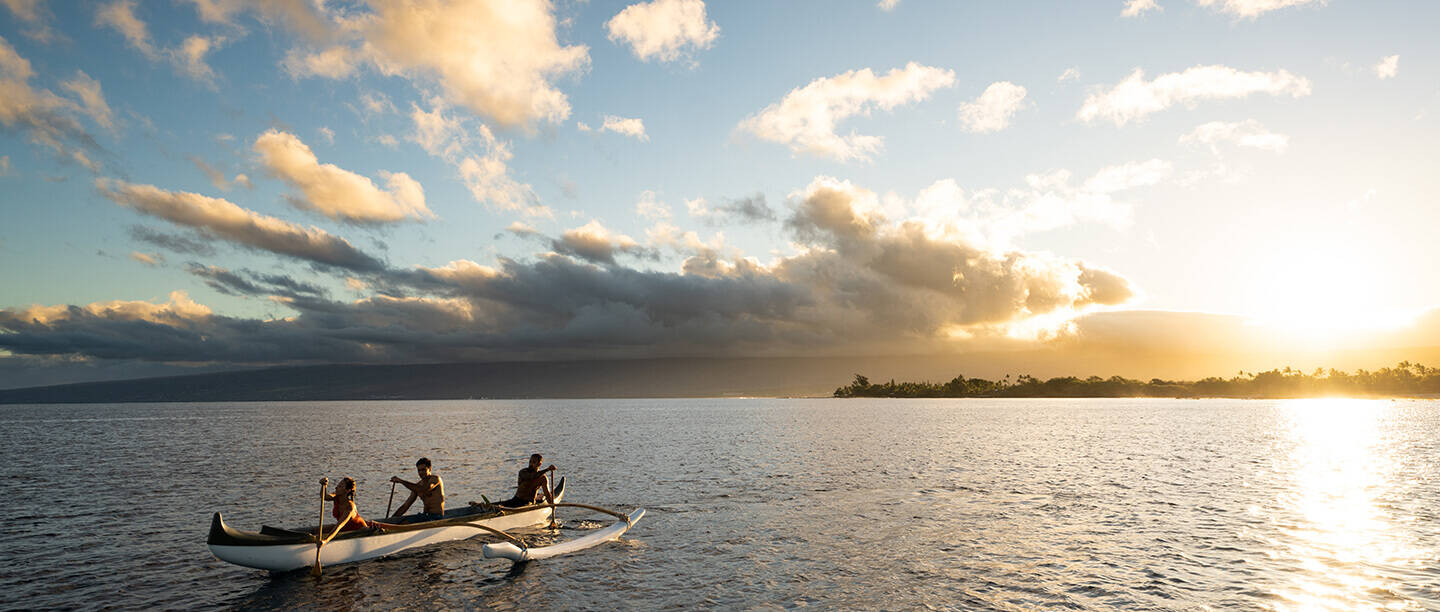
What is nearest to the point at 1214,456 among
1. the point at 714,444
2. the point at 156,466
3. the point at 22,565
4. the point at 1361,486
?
the point at 1361,486

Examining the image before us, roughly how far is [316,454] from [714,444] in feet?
Result: 165

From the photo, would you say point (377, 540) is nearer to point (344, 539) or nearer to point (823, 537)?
point (344, 539)

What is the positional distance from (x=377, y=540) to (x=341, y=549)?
131cm

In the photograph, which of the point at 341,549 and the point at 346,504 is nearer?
the point at 341,549

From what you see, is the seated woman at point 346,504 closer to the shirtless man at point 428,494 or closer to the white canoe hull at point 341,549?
the white canoe hull at point 341,549

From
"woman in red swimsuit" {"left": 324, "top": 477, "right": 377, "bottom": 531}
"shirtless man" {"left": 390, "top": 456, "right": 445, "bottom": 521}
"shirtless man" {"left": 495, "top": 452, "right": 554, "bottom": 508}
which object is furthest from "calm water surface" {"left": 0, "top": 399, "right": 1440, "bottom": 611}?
"shirtless man" {"left": 495, "top": 452, "right": 554, "bottom": 508}

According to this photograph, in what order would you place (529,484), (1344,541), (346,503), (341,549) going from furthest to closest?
(529,484) < (1344,541) < (346,503) < (341,549)

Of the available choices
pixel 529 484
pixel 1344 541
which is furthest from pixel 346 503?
pixel 1344 541

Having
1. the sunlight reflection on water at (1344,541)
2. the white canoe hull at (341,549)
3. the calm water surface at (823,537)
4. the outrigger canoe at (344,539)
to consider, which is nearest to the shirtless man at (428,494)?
the outrigger canoe at (344,539)

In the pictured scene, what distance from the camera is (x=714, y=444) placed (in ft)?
328

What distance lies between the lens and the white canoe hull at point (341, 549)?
2452cm

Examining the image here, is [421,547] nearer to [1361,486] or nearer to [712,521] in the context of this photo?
[712,521]

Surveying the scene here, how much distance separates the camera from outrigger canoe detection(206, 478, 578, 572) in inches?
957

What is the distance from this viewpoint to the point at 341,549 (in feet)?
86.8
